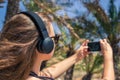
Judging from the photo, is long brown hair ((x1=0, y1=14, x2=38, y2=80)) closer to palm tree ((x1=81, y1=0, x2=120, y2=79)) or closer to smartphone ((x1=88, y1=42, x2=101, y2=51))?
smartphone ((x1=88, y1=42, x2=101, y2=51))

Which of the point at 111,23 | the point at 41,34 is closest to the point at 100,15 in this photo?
the point at 111,23

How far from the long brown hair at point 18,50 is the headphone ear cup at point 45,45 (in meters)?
0.03

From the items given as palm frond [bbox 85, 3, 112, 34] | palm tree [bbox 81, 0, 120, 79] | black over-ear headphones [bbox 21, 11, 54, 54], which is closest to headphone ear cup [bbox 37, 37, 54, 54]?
black over-ear headphones [bbox 21, 11, 54, 54]

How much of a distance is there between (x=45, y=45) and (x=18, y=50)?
129 mm

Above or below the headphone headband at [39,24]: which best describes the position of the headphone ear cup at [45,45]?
below

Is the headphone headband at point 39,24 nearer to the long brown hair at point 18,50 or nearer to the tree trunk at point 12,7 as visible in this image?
the long brown hair at point 18,50

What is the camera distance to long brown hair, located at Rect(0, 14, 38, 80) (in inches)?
69.4

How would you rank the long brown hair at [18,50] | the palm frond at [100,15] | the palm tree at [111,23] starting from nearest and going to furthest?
the long brown hair at [18,50]
the palm frond at [100,15]
the palm tree at [111,23]

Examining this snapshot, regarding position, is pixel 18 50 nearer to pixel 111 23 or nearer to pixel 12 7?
pixel 12 7

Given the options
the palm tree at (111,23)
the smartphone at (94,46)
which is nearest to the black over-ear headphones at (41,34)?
the smartphone at (94,46)

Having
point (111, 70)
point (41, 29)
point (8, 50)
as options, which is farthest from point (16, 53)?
point (111, 70)

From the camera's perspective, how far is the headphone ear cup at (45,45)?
5.93 feet

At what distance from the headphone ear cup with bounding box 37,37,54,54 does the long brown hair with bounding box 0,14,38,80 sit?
34 millimetres

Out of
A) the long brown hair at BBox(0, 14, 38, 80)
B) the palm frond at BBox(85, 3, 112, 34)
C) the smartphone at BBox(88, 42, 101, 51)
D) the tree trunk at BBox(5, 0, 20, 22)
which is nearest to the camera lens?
the long brown hair at BBox(0, 14, 38, 80)
